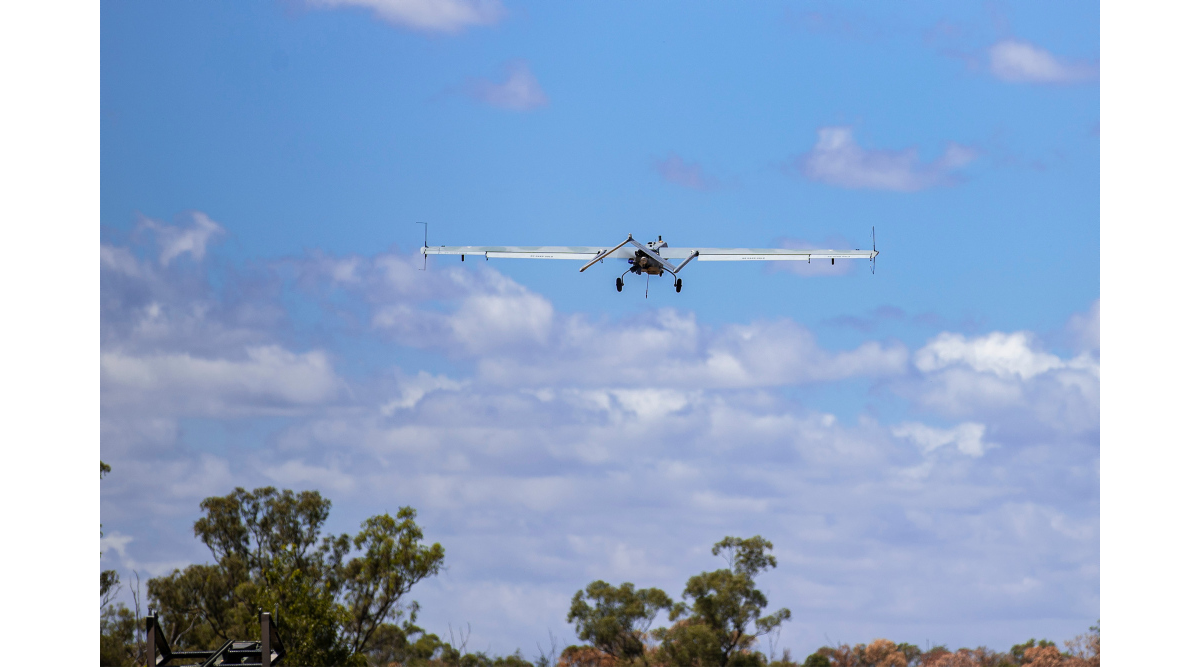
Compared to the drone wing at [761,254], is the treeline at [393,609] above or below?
below

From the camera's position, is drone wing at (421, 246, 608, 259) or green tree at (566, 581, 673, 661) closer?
drone wing at (421, 246, 608, 259)

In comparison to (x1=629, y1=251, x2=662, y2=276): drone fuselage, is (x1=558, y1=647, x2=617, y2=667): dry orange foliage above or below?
below

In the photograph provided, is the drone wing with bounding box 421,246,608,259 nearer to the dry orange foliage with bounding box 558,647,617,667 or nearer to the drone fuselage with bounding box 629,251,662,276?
the drone fuselage with bounding box 629,251,662,276

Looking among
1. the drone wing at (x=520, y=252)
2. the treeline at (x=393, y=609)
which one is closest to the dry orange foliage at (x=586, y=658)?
the treeline at (x=393, y=609)

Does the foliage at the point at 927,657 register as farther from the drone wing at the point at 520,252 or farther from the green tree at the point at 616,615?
the drone wing at the point at 520,252

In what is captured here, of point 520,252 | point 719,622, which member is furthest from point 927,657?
point 520,252

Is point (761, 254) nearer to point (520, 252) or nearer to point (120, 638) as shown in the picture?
point (520, 252)

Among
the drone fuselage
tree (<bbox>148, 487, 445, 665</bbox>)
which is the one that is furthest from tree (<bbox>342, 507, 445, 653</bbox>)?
the drone fuselage
